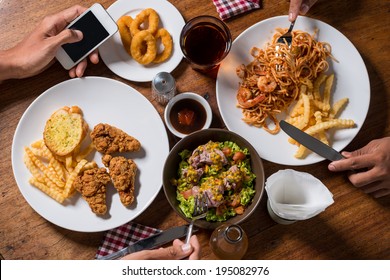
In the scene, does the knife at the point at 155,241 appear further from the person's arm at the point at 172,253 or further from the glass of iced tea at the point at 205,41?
the glass of iced tea at the point at 205,41

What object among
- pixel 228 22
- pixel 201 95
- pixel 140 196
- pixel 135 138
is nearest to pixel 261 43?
pixel 228 22

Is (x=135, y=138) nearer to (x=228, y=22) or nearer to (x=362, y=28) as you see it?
Result: (x=228, y=22)

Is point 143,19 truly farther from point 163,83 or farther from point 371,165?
point 371,165

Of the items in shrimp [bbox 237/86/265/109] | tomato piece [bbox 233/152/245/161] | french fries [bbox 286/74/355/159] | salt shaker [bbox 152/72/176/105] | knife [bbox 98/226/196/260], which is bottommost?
knife [bbox 98/226/196/260]

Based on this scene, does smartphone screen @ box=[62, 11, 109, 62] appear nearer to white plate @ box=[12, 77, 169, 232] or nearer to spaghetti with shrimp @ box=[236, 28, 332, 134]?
white plate @ box=[12, 77, 169, 232]

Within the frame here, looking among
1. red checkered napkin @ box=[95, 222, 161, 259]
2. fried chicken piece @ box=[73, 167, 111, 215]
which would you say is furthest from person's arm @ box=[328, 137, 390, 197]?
fried chicken piece @ box=[73, 167, 111, 215]

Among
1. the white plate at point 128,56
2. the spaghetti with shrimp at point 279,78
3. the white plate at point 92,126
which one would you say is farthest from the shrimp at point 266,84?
the white plate at point 92,126
